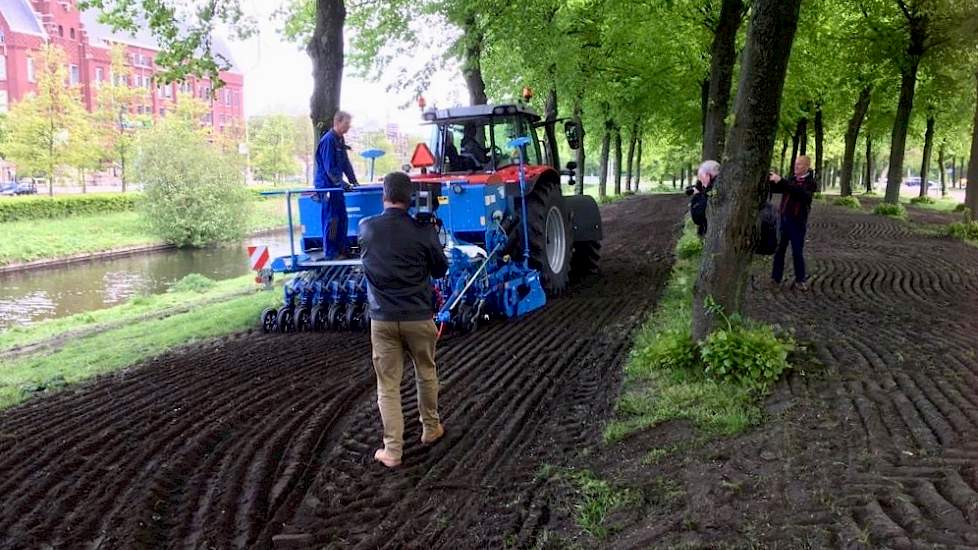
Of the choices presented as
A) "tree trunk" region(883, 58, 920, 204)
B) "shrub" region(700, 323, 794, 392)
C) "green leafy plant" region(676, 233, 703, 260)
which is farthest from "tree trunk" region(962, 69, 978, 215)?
"shrub" region(700, 323, 794, 392)

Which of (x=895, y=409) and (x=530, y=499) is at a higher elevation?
(x=895, y=409)

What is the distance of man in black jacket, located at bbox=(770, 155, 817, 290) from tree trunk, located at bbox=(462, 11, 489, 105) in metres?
8.33

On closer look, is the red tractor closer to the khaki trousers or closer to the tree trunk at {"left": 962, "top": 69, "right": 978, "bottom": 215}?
the khaki trousers

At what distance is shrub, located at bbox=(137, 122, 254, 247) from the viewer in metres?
30.6

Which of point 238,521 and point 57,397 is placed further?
point 57,397

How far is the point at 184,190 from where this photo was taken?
30.5 meters

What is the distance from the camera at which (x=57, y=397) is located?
6.44 meters

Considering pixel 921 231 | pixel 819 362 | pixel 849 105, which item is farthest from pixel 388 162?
pixel 819 362

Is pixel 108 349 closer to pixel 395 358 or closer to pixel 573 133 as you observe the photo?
pixel 395 358

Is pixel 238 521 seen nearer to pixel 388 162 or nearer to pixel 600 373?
pixel 600 373

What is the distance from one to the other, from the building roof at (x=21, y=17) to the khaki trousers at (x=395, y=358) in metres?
63.8

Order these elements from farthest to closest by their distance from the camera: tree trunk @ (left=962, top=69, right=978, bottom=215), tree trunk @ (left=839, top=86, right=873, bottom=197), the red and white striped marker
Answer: tree trunk @ (left=839, top=86, right=873, bottom=197) < tree trunk @ (left=962, top=69, right=978, bottom=215) < the red and white striped marker

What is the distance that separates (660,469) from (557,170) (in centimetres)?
776

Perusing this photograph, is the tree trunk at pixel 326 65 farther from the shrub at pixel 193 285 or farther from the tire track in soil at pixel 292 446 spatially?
the shrub at pixel 193 285
